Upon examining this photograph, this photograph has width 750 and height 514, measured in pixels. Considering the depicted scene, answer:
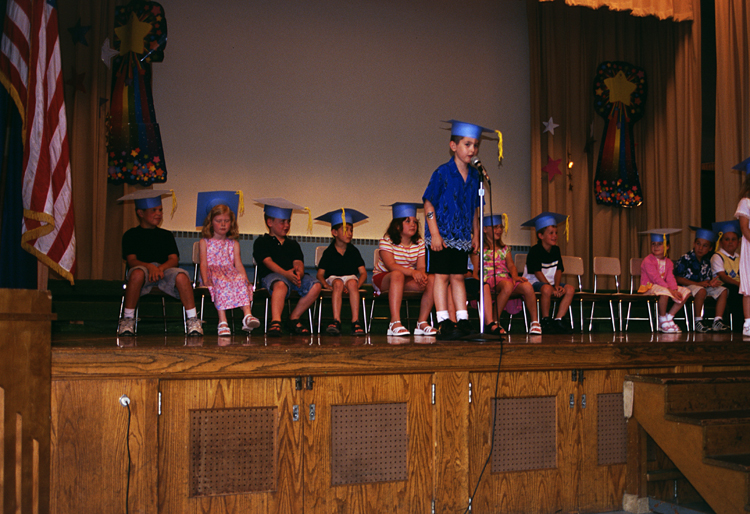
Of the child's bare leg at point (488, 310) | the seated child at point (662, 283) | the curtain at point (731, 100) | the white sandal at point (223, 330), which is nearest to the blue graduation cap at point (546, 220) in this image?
the child's bare leg at point (488, 310)

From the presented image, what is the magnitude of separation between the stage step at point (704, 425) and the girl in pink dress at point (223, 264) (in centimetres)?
268

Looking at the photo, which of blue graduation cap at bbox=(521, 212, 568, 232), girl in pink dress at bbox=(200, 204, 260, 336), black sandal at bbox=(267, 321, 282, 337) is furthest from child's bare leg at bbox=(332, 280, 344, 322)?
blue graduation cap at bbox=(521, 212, 568, 232)

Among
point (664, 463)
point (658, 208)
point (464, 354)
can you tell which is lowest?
point (664, 463)

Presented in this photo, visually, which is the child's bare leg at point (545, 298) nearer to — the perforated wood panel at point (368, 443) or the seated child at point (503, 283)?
the seated child at point (503, 283)

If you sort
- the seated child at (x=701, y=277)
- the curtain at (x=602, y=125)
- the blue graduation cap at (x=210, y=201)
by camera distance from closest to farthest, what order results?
the blue graduation cap at (x=210, y=201) → the seated child at (x=701, y=277) → the curtain at (x=602, y=125)

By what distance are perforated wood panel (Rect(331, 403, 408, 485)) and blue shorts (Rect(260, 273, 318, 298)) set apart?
2.03m

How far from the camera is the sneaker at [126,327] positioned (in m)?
4.36

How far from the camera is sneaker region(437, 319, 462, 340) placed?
3783 millimetres

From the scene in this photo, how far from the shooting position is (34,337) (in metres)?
2.41

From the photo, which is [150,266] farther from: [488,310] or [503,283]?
[503,283]

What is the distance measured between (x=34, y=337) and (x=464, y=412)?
6.43ft

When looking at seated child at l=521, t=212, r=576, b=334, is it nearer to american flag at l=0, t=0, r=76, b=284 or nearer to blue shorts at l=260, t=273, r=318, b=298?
blue shorts at l=260, t=273, r=318, b=298

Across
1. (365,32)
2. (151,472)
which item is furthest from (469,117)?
(151,472)

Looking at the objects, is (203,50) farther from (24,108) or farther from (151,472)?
(151,472)
